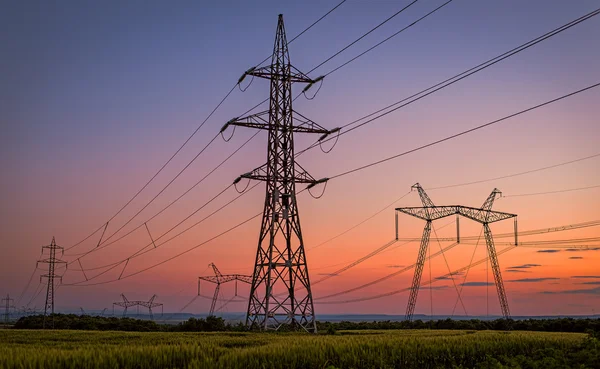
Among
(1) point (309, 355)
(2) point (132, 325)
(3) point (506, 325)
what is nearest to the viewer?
(1) point (309, 355)

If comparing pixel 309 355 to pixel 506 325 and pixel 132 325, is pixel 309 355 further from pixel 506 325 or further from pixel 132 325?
pixel 132 325

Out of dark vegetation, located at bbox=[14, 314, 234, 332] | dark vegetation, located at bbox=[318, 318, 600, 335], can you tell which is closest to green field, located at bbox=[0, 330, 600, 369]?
dark vegetation, located at bbox=[14, 314, 234, 332]

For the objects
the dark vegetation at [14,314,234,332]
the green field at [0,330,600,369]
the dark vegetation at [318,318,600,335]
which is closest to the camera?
the green field at [0,330,600,369]

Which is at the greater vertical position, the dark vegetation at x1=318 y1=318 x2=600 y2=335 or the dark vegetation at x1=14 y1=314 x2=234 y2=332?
the dark vegetation at x1=14 y1=314 x2=234 y2=332

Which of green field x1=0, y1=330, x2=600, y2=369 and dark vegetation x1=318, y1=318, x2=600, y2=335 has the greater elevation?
green field x1=0, y1=330, x2=600, y2=369

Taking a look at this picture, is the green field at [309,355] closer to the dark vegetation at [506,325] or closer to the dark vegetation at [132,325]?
the dark vegetation at [132,325]

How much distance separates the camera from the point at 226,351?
76.5 ft

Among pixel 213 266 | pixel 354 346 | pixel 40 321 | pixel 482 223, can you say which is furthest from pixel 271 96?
pixel 40 321

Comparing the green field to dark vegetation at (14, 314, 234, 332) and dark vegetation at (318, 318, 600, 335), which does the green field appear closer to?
dark vegetation at (14, 314, 234, 332)

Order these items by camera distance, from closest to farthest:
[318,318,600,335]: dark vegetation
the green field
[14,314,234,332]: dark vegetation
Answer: the green field → [14,314,234,332]: dark vegetation → [318,318,600,335]: dark vegetation

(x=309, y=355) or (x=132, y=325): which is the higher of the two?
(x=309, y=355)

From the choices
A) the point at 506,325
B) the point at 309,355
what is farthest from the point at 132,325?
the point at 309,355

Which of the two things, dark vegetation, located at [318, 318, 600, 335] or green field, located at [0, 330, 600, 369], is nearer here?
green field, located at [0, 330, 600, 369]

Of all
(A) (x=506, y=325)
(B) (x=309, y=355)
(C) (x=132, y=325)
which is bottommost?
(A) (x=506, y=325)
